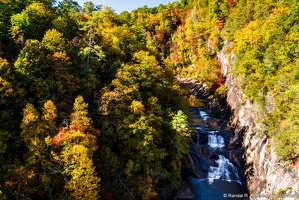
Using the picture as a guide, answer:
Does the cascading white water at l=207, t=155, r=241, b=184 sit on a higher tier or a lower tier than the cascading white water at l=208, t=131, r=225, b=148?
lower

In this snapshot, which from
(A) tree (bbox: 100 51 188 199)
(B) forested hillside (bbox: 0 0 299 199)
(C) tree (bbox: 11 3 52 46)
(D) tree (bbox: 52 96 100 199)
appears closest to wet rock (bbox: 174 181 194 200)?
(B) forested hillside (bbox: 0 0 299 199)

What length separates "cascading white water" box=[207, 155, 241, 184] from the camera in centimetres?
4388

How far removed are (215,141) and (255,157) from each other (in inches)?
422

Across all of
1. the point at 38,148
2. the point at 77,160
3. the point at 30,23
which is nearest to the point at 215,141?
the point at 77,160

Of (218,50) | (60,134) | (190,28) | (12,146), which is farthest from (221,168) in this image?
(190,28)

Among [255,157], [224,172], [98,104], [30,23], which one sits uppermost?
[30,23]

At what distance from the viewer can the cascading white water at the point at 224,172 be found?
43875 mm

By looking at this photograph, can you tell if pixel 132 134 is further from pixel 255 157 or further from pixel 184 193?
pixel 255 157

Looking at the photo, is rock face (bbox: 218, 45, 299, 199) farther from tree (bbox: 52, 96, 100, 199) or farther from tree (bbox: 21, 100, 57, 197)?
tree (bbox: 21, 100, 57, 197)

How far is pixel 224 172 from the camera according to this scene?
44.9 m

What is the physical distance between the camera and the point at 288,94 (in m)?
37.9

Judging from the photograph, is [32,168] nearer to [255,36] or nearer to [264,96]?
[264,96]

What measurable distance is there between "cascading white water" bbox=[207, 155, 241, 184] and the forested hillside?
370 inches

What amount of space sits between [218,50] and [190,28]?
30820 millimetres
